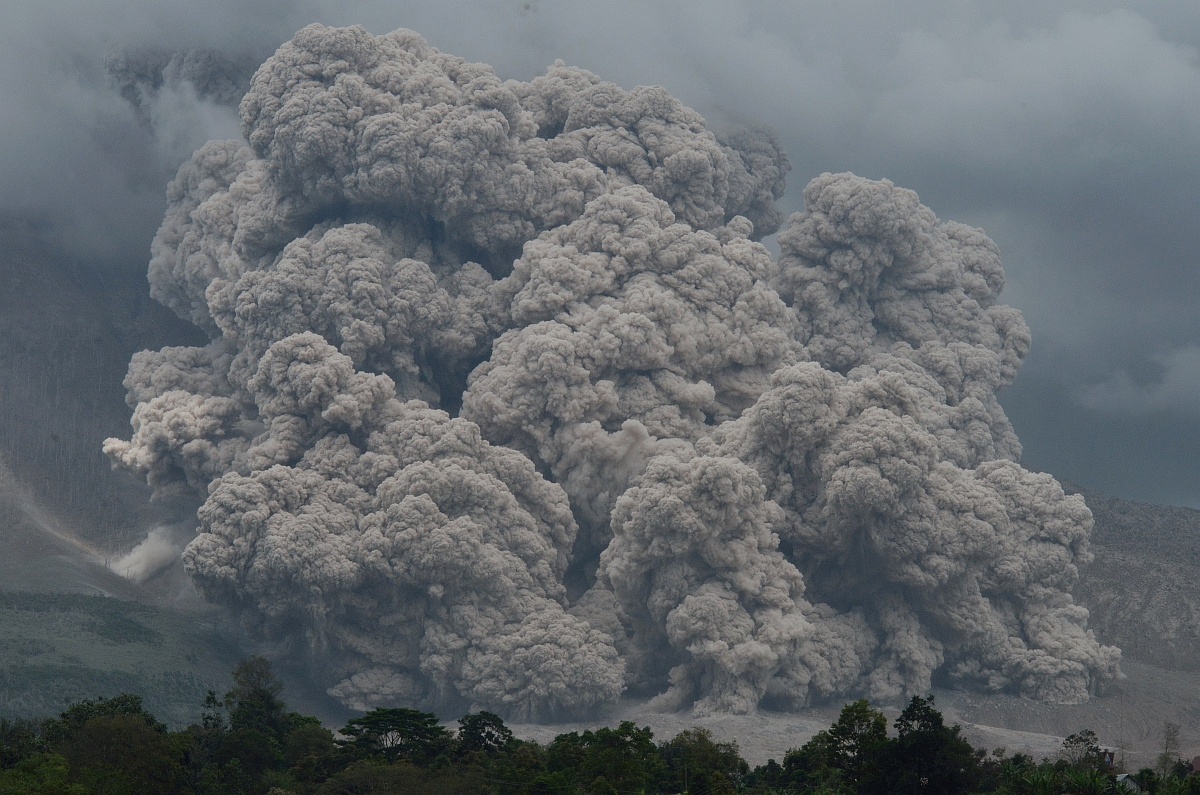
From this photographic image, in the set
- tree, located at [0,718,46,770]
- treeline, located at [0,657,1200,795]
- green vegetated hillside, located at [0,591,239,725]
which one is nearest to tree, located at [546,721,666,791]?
treeline, located at [0,657,1200,795]

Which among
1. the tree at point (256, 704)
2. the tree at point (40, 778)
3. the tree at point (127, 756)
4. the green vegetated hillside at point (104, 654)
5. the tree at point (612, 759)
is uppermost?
the green vegetated hillside at point (104, 654)

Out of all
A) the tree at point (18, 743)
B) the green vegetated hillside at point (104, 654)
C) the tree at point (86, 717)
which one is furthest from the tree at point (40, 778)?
the green vegetated hillside at point (104, 654)

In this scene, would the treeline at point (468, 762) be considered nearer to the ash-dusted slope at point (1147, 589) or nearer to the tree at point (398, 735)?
the tree at point (398, 735)

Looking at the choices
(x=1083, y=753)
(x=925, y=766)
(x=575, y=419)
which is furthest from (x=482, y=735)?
(x=1083, y=753)

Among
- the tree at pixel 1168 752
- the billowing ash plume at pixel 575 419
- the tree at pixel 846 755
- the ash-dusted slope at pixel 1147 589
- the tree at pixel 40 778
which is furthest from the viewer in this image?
the ash-dusted slope at pixel 1147 589

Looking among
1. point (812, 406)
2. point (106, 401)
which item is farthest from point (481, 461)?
point (106, 401)

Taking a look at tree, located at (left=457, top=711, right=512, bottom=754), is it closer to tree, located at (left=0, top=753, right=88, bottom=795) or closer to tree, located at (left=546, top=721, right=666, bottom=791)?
tree, located at (left=546, top=721, right=666, bottom=791)
